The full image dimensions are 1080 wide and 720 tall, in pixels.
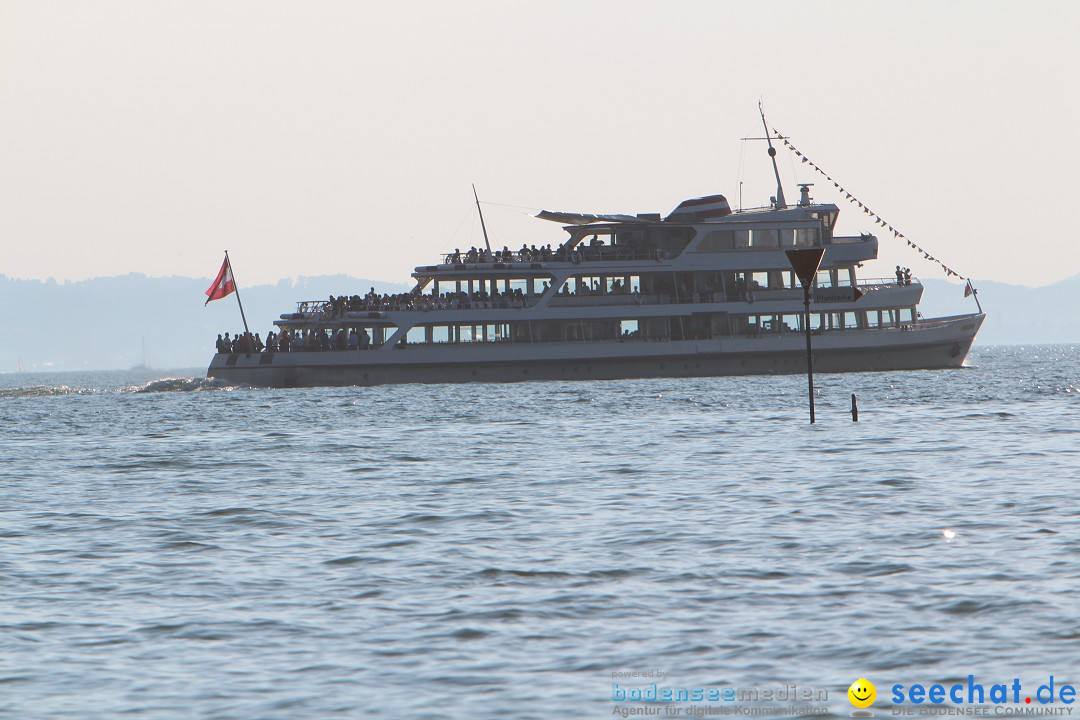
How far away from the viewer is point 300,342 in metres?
61.7

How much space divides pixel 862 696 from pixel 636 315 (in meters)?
55.6

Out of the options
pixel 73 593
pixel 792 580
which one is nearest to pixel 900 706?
pixel 792 580

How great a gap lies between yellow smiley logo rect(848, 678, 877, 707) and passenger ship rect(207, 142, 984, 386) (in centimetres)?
5379

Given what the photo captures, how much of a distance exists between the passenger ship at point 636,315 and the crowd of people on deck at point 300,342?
0.33 feet

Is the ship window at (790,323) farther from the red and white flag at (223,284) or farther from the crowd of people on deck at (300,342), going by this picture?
the red and white flag at (223,284)

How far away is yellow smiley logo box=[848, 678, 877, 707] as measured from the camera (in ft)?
27.8

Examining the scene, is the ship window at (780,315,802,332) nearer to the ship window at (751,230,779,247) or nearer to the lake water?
the ship window at (751,230,779,247)

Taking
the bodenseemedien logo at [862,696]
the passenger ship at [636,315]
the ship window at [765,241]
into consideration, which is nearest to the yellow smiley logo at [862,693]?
the bodenseemedien logo at [862,696]

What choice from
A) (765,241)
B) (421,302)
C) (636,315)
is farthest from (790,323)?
(421,302)

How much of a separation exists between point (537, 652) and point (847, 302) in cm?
5704

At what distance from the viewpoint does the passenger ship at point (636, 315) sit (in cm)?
6259

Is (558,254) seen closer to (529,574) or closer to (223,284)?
(223,284)

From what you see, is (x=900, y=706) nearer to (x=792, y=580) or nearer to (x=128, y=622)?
(x=792, y=580)

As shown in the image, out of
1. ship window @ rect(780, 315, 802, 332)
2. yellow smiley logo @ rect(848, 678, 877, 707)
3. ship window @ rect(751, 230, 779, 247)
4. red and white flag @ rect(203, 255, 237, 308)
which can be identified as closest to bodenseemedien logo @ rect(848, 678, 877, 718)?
yellow smiley logo @ rect(848, 678, 877, 707)
